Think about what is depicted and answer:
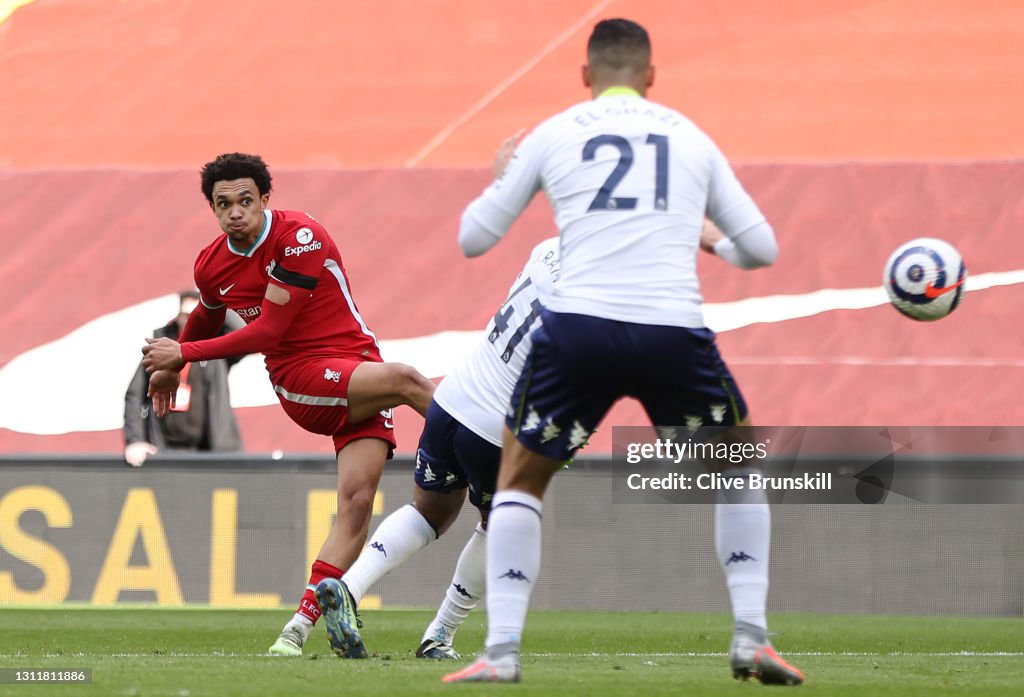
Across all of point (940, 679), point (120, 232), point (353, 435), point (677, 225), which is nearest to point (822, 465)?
point (353, 435)

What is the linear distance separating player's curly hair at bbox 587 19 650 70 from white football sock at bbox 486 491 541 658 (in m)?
1.28

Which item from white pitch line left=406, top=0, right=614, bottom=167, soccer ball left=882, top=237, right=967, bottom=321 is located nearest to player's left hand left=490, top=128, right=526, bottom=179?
soccer ball left=882, top=237, right=967, bottom=321

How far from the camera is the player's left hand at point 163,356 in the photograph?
6.69 metres

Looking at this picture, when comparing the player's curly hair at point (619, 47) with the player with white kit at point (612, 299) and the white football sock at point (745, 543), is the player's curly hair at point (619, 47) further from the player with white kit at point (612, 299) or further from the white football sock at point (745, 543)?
the white football sock at point (745, 543)

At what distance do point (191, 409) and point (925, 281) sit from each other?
5.89m

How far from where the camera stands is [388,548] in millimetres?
6449

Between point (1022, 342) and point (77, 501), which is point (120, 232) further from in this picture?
point (1022, 342)

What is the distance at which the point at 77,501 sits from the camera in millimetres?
10836

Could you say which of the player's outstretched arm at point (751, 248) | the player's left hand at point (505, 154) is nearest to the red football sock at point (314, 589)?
the player's left hand at point (505, 154)

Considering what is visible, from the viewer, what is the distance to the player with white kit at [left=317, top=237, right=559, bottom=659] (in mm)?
6137

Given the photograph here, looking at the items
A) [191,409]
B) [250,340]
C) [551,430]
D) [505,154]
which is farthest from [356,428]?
[191,409]

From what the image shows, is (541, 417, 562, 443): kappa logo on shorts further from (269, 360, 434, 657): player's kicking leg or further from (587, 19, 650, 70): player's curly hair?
(269, 360, 434, 657): player's kicking leg

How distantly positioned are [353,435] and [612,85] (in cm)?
259

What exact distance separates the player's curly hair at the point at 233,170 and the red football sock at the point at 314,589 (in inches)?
62.2
